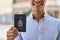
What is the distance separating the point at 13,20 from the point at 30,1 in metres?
0.19

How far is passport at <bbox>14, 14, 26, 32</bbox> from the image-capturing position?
1.05 m

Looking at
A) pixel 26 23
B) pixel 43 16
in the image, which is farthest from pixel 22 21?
pixel 43 16

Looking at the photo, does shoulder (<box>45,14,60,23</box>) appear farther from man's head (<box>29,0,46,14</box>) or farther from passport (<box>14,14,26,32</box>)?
passport (<box>14,14,26,32</box>)

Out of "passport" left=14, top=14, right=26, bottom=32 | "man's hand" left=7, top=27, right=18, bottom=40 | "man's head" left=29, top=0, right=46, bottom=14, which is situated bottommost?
"man's hand" left=7, top=27, right=18, bottom=40

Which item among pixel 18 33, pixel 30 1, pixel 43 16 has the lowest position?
pixel 18 33

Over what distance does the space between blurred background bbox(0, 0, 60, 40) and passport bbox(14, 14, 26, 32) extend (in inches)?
2.1

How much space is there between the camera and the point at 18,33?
1.08 m

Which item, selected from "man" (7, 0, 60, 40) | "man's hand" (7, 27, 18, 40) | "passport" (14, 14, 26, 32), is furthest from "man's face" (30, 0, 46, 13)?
"man's hand" (7, 27, 18, 40)

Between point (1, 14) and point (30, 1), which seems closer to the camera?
point (30, 1)

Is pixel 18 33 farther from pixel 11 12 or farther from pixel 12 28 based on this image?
pixel 11 12

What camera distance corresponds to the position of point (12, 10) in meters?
1.19

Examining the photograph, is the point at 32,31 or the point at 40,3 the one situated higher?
the point at 40,3

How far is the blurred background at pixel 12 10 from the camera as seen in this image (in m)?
1.14

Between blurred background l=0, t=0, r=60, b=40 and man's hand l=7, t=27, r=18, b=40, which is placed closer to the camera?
man's hand l=7, t=27, r=18, b=40
